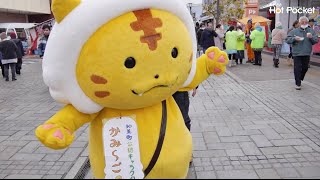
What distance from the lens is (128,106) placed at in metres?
2.57

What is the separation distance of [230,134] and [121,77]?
341 centimetres

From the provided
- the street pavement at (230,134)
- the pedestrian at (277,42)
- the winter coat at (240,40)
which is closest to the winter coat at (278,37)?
the pedestrian at (277,42)

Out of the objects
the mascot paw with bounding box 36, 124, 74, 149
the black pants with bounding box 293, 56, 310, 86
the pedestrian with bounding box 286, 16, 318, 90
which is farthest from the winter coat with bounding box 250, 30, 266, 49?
the mascot paw with bounding box 36, 124, 74, 149

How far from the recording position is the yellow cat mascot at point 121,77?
2391 mm

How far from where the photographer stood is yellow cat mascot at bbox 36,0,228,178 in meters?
2.39

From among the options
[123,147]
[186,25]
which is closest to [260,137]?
[186,25]

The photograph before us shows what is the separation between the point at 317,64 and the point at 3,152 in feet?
36.1

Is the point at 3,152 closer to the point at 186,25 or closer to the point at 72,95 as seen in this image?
the point at 72,95

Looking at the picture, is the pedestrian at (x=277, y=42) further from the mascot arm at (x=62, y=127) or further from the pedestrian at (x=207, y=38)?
the mascot arm at (x=62, y=127)

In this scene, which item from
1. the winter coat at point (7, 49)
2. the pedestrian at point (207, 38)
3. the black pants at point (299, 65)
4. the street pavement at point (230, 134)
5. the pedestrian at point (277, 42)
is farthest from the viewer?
the pedestrian at point (207, 38)

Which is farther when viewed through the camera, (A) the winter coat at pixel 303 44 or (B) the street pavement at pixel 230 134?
(A) the winter coat at pixel 303 44

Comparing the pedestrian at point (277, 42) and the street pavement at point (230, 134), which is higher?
the pedestrian at point (277, 42)

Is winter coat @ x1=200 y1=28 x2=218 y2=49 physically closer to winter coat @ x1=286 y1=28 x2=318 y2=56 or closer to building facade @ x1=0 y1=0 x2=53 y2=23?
winter coat @ x1=286 y1=28 x2=318 y2=56

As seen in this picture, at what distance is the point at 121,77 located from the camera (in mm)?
2404
